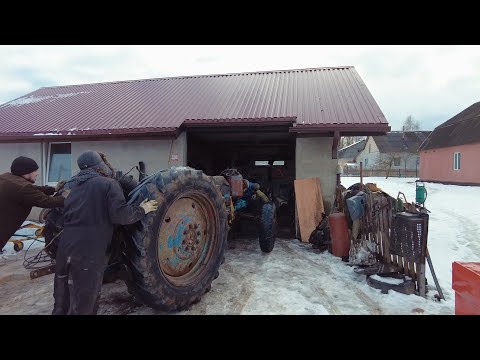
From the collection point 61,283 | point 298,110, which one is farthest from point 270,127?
point 61,283

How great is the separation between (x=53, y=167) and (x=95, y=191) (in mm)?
8303

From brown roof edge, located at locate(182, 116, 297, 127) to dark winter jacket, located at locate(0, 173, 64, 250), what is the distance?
494 centimetres

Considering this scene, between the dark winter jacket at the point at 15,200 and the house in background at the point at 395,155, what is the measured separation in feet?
130

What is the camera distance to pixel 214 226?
4.01m

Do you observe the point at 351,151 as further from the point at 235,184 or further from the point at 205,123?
the point at 235,184

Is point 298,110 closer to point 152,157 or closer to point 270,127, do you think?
point 270,127

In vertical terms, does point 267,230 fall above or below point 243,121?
below

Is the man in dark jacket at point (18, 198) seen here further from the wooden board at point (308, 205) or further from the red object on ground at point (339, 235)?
the wooden board at point (308, 205)

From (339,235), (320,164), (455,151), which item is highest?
(455,151)

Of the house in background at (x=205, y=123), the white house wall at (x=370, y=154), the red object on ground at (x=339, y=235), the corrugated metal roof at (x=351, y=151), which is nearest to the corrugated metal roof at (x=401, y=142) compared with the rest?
the white house wall at (x=370, y=154)

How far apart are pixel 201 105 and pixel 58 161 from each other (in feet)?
16.3

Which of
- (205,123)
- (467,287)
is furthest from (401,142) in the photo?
(467,287)

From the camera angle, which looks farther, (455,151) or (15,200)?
(455,151)

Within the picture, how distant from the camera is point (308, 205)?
7340 mm
